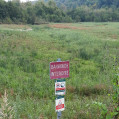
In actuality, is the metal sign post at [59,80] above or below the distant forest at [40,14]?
below

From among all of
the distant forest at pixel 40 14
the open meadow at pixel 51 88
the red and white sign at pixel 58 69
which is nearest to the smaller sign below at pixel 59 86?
the red and white sign at pixel 58 69

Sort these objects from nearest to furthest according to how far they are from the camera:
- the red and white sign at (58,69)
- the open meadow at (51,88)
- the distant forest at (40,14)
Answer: the red and white sign at (58,69)
the open meadow at (51,88)
the distant forest at (40,14)

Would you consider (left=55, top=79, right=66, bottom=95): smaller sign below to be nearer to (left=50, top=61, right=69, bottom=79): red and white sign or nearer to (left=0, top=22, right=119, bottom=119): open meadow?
(left=50, top=61, right=69, bottom=79): red and white sign

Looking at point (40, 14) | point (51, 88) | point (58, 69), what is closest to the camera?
point (58, 69)

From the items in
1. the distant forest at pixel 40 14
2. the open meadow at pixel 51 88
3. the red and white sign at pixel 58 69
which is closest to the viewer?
the red and white sign at pixel 58 69

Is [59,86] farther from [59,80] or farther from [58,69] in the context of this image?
[58,69]

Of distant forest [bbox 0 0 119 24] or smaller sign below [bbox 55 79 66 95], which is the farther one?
distant forest [bbox 0 0 119 24]

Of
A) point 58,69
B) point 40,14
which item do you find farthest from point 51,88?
point 40,14

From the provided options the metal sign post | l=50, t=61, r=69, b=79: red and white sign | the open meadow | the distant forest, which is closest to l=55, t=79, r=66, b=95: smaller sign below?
the metal sign post

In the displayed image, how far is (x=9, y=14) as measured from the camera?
138 feet

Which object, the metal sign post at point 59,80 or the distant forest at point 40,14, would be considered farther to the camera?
the distant forest at point 40,14

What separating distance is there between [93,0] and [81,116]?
355ft

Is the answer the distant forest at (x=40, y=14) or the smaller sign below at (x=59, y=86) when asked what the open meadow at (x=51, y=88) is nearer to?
the smaller sign below at (x=59, y=86)

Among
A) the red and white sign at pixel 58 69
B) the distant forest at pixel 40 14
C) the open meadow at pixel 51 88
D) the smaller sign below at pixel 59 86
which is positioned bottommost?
the open meadow at pixel 51 88
